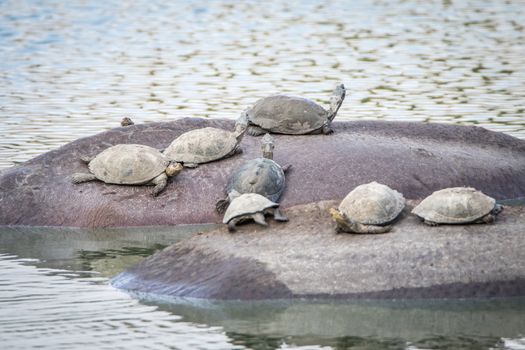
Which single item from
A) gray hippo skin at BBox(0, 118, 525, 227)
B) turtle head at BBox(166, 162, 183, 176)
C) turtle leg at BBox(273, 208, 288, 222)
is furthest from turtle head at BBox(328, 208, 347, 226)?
turtle head at BBox(166, 162, 183, 176)

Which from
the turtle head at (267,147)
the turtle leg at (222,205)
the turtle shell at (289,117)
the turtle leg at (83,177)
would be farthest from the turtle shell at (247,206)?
the turtle shell at (289,117)

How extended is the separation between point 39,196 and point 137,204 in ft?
3.41

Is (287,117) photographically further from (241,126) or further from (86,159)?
(86,159)

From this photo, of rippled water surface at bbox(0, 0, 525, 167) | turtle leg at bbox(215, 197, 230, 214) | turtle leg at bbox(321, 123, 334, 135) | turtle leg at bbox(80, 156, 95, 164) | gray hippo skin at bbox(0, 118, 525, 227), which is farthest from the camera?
rippled water surface at bbox(0, 0, 525, 167)

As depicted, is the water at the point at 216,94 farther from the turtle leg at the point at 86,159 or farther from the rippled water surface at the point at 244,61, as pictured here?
the turtle leg at the point at 86,159

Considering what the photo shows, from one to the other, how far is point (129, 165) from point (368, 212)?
139 inches

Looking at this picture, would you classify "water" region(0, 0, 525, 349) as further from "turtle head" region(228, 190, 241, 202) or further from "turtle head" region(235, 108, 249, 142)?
"turtle head" region(235, 108, 249, 142)

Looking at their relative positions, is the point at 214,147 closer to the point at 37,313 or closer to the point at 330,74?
the point at 37,313

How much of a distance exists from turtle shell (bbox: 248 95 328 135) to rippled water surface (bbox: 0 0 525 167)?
11.2 feet

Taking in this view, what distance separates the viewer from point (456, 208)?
32.7 ft

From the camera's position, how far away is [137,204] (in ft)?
42.1

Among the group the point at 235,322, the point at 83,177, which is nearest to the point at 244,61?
the point at 83,177

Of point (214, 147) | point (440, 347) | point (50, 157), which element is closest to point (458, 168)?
point (214, 147)

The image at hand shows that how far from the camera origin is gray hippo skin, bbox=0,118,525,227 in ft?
42.1
